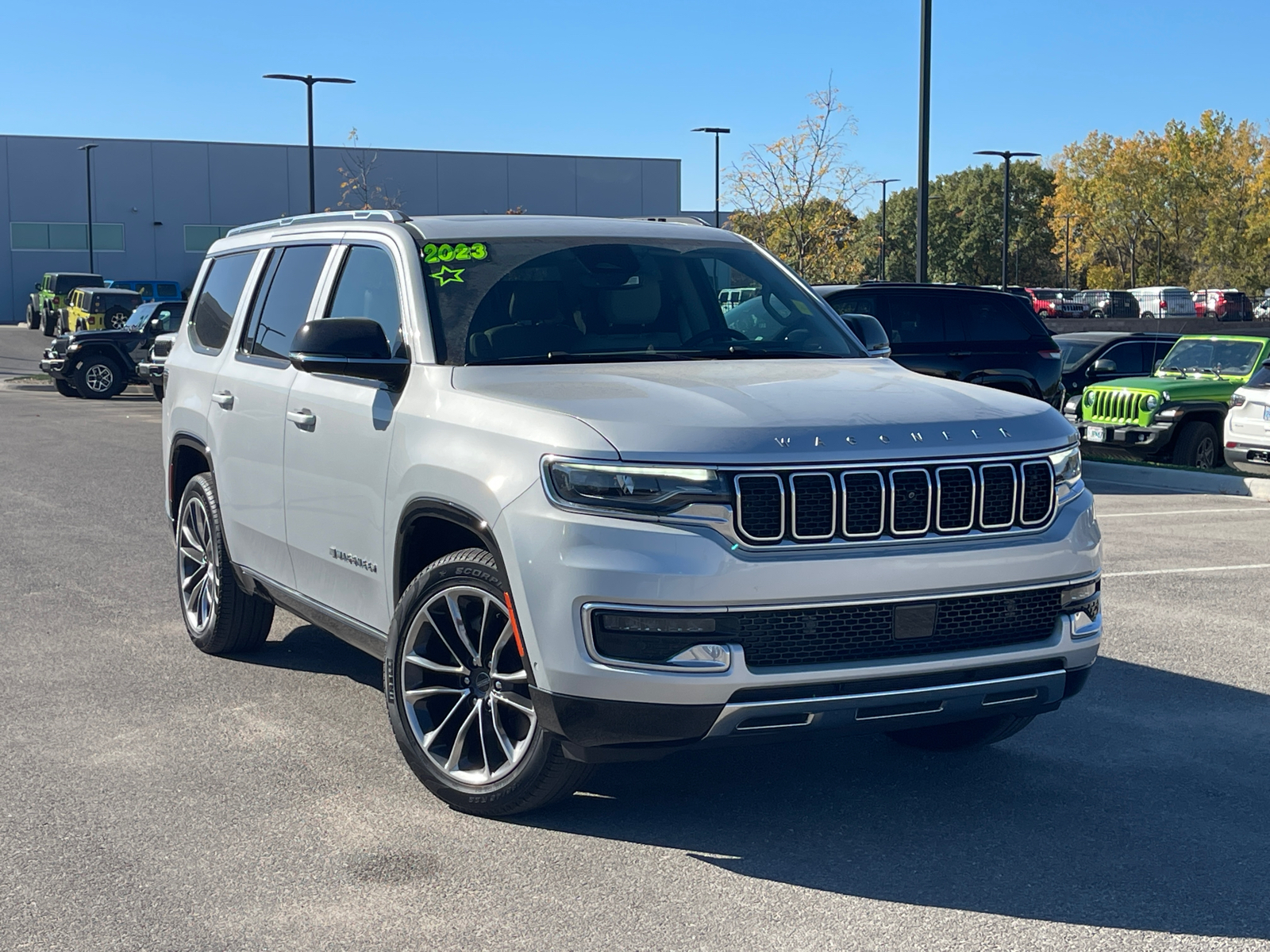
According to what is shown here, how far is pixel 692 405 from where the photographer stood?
14.3 ft

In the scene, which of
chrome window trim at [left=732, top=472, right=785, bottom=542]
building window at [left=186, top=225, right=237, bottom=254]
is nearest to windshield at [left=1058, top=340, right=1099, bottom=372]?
chrome window trim at [left=732, top=472, right=785, bottom=542]

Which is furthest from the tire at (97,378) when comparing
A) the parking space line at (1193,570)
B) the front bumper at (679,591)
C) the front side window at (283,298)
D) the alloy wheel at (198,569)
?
the front bumper at (679,591)

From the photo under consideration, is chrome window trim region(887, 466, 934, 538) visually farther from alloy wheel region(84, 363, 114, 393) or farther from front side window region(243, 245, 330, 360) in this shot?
alloy wheel region(84, 363, 114, 393)

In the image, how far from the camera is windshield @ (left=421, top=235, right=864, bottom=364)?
5223 millimetres

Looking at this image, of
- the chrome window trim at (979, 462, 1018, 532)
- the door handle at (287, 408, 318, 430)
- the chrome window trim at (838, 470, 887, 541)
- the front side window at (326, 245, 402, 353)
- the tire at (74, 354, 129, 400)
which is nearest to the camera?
the chrome window trim at (838, 470, 887, 541)

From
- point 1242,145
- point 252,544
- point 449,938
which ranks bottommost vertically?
point 449,938

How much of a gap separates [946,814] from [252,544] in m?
3.16

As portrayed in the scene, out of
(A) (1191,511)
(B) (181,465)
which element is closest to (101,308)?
(A) (1191,511)

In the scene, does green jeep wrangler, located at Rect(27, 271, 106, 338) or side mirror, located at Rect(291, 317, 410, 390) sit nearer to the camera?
side mirror, located at Rect(291, 317, 410, 390)

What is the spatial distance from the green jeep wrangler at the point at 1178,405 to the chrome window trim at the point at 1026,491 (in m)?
13.0

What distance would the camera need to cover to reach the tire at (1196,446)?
16688 millimetres

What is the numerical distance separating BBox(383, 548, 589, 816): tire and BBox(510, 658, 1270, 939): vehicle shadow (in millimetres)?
196

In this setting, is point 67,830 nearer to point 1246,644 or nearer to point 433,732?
point 433,732

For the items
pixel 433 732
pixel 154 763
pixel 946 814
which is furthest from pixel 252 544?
pixel 946 814
